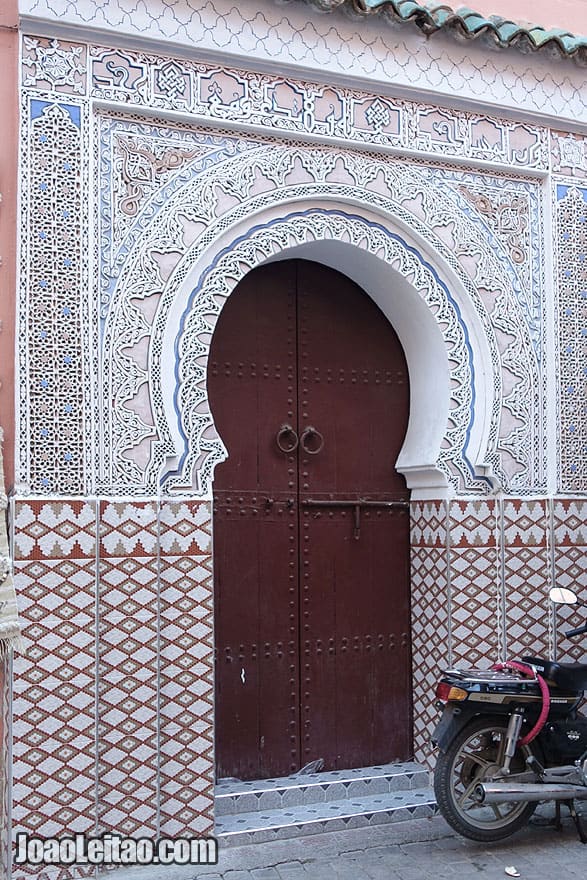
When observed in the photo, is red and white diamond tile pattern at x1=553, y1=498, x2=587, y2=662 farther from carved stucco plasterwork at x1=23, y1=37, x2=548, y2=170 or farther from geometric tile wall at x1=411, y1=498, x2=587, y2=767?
carved stucco plasterwork at x1=23, y1=37, x2=548, y2=170

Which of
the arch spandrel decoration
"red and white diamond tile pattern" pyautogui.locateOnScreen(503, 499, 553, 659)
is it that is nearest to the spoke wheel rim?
"red and white diamond tile pattern" pyautogui.locateOnScreen(503, 499, 553, 659)

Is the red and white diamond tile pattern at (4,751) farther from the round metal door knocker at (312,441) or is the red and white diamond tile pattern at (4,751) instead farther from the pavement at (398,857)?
the round metal door knocker at (312,441)

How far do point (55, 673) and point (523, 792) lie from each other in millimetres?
2023

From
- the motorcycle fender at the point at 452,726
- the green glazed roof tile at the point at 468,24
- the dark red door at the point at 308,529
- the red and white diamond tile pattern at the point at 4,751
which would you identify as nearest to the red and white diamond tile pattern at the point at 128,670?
the red and white diamond tile pattern at the point at 4,751

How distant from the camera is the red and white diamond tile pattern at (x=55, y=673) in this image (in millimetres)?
3604

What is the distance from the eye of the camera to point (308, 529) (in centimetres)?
461

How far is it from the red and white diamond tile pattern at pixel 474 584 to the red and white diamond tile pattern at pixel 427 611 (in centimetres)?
5

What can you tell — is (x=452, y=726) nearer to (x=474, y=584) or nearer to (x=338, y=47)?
(x=474, y=584)

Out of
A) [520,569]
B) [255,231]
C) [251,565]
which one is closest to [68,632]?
[251,565]

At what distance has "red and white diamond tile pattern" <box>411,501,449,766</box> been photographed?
452 centimetres

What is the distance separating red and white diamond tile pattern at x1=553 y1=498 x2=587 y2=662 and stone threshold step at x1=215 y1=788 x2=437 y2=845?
3.40 feet

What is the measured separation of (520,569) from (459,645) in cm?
50

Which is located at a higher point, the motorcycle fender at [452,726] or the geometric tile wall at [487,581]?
the geometric tile wall at [487,581]

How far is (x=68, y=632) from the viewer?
3697mm
